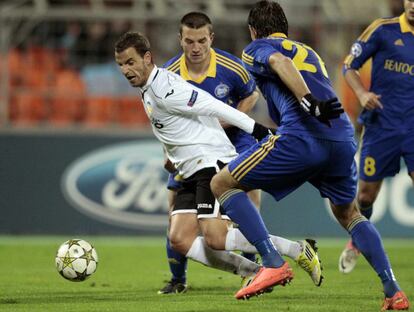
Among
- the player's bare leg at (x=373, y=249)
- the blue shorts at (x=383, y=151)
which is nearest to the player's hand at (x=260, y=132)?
the player's bare leg at (x=373, y=249)

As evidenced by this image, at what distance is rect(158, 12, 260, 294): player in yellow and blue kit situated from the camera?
7633 millimetres

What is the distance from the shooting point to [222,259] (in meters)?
7.05

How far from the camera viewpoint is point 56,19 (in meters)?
14.6

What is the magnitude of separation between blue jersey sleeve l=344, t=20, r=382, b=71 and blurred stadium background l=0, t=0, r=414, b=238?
529 cm

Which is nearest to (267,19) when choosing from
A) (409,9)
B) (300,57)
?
(300,57)

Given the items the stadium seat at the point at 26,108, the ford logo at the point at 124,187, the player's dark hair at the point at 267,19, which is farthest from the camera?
the stadium seat at the point at 26,108

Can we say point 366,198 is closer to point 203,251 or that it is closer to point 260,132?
point 203,251

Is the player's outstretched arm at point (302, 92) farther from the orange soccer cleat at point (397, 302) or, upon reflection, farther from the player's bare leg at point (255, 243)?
the orange soccer cleat at point (397, 302)

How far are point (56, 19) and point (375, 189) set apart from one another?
7.44 meters

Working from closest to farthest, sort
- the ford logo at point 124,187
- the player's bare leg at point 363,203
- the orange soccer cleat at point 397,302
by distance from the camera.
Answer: the orange soccer cleat at point 397,302 → the player's bare leg at point 363,203 → the ford logo at point 124,187

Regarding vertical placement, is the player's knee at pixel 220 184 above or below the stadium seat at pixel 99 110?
below

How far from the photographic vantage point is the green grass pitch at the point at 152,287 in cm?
644

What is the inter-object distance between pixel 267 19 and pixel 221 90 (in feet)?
5.92

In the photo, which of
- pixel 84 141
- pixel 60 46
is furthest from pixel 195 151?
pixel 60 46
